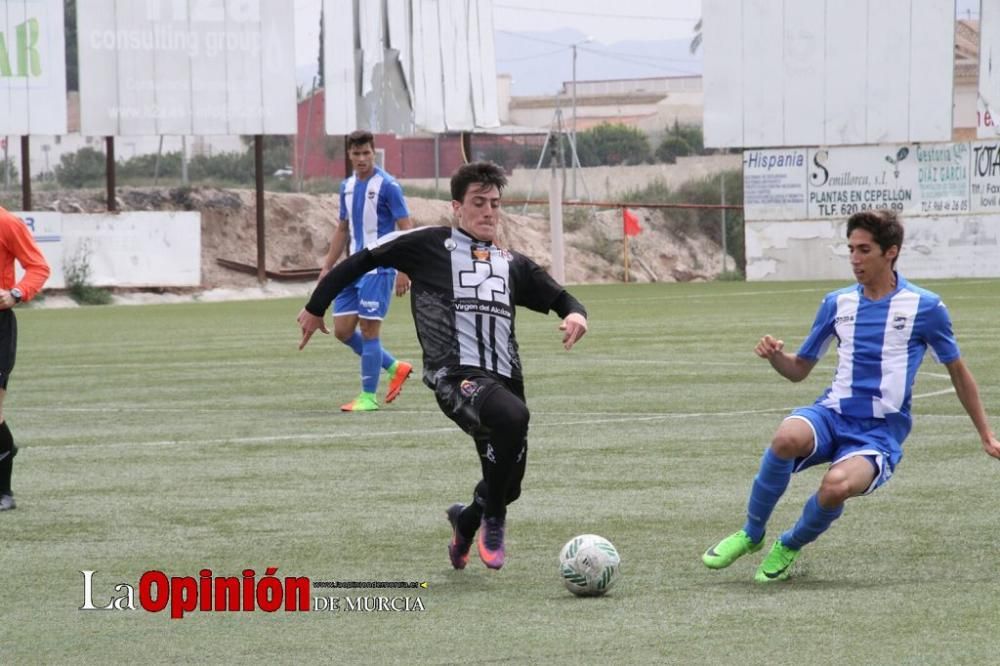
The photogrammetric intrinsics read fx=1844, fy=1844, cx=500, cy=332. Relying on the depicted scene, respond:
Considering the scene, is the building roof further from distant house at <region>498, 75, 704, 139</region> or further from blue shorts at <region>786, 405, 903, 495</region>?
blue shorts at <region>786, 405, 903, 495</region>

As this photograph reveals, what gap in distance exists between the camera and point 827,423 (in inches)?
293

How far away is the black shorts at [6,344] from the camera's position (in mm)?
9648

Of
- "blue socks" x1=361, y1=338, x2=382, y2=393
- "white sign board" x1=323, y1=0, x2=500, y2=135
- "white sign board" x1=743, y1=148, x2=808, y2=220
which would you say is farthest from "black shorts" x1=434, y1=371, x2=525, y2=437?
"white sign board" x1=323, y1=0, x2=500, y2=135

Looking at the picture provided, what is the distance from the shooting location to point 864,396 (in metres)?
7.43

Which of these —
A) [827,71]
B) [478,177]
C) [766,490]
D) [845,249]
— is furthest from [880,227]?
[827,71]

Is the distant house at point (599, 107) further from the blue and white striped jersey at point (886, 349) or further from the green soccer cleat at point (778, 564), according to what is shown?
the green soccer cleat at point (778, 564)

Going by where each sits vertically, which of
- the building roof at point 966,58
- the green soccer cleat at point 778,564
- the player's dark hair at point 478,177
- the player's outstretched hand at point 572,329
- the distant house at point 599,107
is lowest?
the green soccer cleat at point 778,564

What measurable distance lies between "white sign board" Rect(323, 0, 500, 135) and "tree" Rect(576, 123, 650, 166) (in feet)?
119

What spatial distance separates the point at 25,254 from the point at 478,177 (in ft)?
10.2

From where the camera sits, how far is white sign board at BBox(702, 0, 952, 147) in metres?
42.7

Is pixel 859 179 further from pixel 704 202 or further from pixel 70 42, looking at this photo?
pixel 70 42

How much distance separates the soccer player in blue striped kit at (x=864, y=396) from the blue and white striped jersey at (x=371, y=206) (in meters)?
7.34

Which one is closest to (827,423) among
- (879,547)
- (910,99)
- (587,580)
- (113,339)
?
(879,547)

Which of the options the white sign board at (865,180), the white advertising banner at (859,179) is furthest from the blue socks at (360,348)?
the white advertising banner at (859,179)
